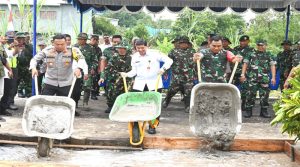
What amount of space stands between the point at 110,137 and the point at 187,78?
345cm

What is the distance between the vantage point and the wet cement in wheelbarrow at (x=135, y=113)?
255 inches

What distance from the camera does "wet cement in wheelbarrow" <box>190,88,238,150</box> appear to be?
6715mm

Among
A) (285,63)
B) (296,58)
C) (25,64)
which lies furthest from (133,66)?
(285,63)

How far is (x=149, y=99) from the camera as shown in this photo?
7.23 m

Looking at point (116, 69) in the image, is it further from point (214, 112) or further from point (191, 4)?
point (214, 112)

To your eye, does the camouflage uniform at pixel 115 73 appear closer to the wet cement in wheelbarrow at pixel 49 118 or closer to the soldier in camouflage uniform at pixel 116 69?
the soldier in camouflage uniform at pixel 116 69

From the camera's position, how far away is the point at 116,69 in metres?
9.38

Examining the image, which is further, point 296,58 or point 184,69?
point 184,69

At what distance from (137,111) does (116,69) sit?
254 centimetres

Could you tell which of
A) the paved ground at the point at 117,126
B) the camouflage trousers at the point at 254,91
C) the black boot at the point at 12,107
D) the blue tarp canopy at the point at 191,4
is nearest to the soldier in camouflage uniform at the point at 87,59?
the paved ground at the point at 117,126

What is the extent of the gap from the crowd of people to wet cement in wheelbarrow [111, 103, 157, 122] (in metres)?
0.34

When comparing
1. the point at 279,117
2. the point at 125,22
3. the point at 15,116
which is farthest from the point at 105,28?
the point at 279,117

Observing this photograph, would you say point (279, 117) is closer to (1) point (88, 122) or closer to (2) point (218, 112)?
(2) point (218, 112)

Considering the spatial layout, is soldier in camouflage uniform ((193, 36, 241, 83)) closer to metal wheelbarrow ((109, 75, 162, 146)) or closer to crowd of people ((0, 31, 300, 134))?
crowd of people ((0, 31, 300, 134))
